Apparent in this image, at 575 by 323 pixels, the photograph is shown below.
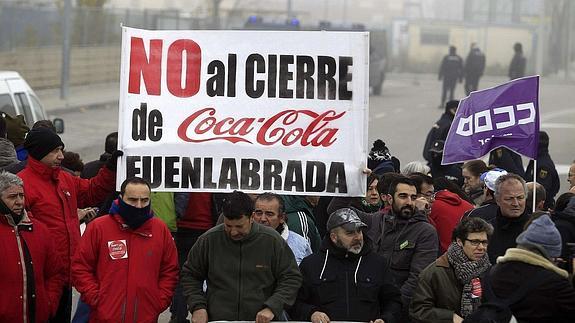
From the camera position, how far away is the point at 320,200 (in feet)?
34.0

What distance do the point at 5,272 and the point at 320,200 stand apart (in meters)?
3.36

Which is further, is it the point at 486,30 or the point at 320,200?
the point at 486,30

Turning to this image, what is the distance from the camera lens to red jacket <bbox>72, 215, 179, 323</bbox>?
7.61 metres

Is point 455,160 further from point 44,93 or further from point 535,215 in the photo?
point 44,93

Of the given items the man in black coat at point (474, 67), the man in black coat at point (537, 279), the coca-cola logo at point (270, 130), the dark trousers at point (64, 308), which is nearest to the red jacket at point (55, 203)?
the dark trousers at point (64, 308)

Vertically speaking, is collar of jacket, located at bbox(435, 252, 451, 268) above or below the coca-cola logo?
below

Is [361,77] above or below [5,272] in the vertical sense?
above

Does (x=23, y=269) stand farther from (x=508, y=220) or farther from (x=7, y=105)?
(x=7, y=105)

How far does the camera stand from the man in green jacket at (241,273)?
24.6ft

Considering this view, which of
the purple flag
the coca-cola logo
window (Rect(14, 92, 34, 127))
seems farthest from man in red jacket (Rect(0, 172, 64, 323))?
window (Rect(14, 92, 34, 127))

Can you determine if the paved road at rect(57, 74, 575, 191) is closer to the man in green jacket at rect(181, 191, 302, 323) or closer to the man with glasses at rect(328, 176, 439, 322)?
the man with glasses at rect(328, 176, 439, 322)

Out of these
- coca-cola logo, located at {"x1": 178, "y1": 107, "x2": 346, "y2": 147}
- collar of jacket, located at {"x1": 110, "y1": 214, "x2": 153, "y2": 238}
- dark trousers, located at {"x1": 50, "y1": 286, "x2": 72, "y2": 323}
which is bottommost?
dark trousers, located at {"x1": 50, "y1": 286, "x2": 72, "y2": 323}

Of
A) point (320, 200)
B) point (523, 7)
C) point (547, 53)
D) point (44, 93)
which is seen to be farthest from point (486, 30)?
point (320, 200)

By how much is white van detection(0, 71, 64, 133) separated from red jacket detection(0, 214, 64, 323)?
7620 millimetres
